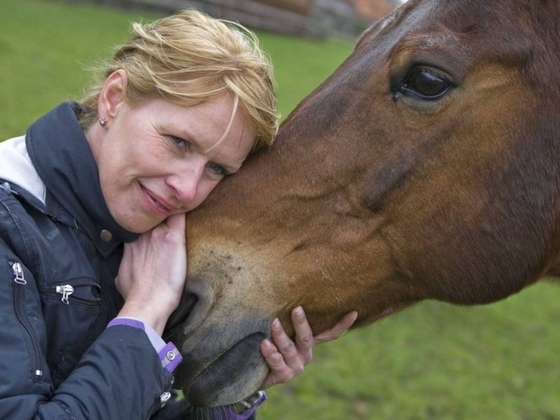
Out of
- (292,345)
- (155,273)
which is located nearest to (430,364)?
(292,345)

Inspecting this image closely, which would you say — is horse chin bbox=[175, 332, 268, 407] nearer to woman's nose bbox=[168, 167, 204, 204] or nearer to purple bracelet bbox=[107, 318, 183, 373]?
purple bracelet bbox=[107, 318, 183, 373]

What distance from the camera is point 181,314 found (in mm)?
1909

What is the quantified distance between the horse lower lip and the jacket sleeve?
0.27m

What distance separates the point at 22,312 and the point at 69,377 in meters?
0.19

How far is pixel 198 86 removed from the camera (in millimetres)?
1843

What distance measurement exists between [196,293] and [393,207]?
0.64m

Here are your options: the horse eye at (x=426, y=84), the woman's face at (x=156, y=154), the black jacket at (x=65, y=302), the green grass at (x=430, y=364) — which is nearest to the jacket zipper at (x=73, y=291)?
the black jacket at (x=65, y=302)

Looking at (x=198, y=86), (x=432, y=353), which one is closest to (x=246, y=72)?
(x=198, y=86)

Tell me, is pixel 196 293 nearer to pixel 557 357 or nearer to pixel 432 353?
pixel 432 353

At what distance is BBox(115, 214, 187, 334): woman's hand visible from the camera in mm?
1778

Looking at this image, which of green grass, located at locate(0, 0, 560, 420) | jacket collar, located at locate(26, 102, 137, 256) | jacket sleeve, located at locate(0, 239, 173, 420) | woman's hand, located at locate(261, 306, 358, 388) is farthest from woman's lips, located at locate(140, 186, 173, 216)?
green grass, located at locate(0, 0, 560, 420)

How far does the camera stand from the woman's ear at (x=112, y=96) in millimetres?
1918

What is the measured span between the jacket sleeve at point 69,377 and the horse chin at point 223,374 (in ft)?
0.82

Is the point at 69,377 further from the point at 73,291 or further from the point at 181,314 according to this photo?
the point at 181,314
